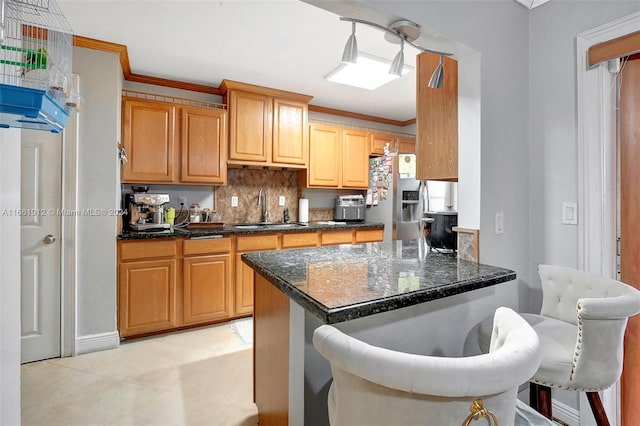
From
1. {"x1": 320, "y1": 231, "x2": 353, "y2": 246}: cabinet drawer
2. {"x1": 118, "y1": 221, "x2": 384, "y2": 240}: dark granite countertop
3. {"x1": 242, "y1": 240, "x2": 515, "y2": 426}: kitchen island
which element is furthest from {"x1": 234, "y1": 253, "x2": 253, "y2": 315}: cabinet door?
{"x1": 242, "y1": 240, "x2": 515, "y2": 426}: kitchen island

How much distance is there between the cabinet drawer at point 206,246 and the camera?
113 inches

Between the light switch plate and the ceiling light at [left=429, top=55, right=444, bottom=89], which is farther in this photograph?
the light switch plate

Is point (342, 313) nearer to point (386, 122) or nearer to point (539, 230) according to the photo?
point (539, 230)

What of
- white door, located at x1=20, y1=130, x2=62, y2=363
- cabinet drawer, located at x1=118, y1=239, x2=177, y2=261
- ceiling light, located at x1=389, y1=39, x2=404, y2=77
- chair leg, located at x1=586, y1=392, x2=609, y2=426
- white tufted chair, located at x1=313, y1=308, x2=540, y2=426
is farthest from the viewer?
cabinet drawer, located at x1=118, y1=239, x2=177, y2=261

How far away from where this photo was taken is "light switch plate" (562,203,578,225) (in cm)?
166

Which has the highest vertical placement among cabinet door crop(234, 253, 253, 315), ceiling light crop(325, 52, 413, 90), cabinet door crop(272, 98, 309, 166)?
ceiling light crop(325, 52, 413, 90)

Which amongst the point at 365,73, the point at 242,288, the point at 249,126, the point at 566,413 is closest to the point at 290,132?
the point at 249,126

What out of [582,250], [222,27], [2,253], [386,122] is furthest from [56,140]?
[386,122]

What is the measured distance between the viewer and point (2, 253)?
1053 millimetres

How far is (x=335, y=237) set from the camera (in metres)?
3.66

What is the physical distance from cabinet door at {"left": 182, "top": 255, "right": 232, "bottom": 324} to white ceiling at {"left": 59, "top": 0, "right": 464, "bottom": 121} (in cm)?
184

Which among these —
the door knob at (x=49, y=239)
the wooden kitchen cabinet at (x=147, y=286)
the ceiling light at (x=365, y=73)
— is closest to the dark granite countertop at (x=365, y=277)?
the wooden kitchen cabinet at (x=147, y=286)

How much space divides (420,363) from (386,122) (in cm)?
458

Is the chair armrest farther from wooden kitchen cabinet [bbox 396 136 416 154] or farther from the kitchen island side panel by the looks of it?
wooden kitchen cabinet [bbox 396 136 416 154]
